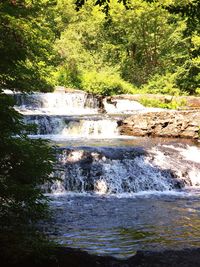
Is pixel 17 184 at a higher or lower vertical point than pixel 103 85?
lower

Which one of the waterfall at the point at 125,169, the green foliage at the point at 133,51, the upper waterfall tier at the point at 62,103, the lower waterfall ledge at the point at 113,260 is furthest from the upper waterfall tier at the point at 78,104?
the lower waterfall ledge at the point at 113,260

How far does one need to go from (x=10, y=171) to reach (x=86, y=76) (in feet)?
91.1

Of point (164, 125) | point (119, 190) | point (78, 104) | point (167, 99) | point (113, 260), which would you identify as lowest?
point (119, 190)

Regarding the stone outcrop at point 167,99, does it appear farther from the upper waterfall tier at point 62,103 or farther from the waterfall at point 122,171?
the waterfall at point 122,171

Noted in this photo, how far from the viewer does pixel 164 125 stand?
66.1ft

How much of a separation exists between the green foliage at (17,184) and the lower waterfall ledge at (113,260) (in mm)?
256

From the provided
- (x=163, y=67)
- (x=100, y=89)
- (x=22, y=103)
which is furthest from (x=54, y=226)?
(x=163, y=67)

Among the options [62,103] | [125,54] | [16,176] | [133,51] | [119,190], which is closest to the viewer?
[16,176]

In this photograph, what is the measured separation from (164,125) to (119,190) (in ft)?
28.0

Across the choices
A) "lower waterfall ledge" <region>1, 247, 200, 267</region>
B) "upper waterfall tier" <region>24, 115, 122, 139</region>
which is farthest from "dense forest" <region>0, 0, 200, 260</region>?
"lower waterfall ledge" <region>1, 247, 200, 267</region>

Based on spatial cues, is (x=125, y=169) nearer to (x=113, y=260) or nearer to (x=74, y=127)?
(x=113, y=260)

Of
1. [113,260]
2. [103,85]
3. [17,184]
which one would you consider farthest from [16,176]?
[103,85]

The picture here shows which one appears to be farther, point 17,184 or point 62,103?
point 62,103

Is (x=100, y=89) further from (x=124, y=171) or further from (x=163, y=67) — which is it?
(x=124, y=171)
